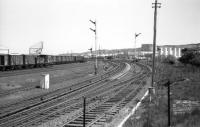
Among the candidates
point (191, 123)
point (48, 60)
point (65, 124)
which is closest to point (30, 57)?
point (48, 60)

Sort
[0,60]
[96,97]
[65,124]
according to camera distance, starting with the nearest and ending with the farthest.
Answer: [65,124] → [96,97] → [0,60]

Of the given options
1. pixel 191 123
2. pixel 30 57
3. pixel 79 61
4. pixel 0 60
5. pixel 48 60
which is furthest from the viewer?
pixel 79 61

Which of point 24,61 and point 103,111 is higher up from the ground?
point 24,61

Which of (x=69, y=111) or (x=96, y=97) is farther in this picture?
(x=96, y=97)

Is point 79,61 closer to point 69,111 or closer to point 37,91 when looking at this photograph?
point 37,91

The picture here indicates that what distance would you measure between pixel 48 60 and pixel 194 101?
4437 cm

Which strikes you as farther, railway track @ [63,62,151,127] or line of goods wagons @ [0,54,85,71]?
line of goods wagons @ [0,54,85,71]

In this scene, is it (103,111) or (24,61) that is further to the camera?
(24,61)

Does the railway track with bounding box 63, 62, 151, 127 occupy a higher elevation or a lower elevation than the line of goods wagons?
lower

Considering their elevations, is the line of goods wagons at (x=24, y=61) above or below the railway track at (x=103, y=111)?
above

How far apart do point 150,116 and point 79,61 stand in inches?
2836

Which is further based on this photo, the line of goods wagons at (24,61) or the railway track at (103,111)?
the line of goods wagons at (24,61)

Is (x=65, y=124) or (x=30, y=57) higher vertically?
(x=30, y=57)

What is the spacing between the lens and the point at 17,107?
20.1m
